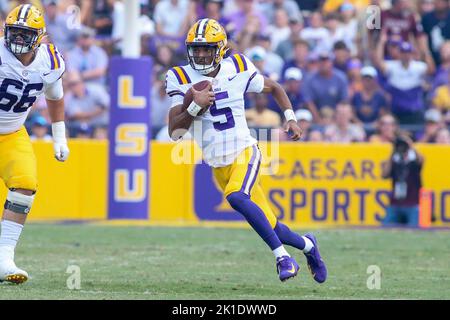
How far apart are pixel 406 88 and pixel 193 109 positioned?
23.3 ft

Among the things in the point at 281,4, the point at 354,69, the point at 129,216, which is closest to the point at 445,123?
the point at 354,69

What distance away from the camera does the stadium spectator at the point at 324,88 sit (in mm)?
13695

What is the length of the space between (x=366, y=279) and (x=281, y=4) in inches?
305

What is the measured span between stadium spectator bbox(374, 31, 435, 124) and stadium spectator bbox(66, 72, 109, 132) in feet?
11.5

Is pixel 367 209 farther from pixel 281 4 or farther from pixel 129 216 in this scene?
pixel 281 4

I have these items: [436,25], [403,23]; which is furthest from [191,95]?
[436,25]

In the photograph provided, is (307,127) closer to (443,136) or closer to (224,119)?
(443,136)

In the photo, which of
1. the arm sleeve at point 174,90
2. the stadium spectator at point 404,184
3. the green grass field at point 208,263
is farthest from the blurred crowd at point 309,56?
the arm sleeve at point 174,90

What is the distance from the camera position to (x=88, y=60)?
569 inches

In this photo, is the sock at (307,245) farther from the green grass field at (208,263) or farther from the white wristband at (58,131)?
the white wristband at (58,131)

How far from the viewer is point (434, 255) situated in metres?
9.34

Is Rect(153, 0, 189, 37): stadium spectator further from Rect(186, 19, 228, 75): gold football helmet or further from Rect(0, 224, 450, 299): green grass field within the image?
Rect(186, 19, 228, 75): gold football helmet

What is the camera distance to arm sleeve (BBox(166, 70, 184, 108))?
24.6 ft

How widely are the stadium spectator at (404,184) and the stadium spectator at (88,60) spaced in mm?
4243
